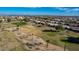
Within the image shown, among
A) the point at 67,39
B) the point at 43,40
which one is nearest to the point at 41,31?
the point at 43,40

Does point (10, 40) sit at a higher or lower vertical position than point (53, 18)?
lower
